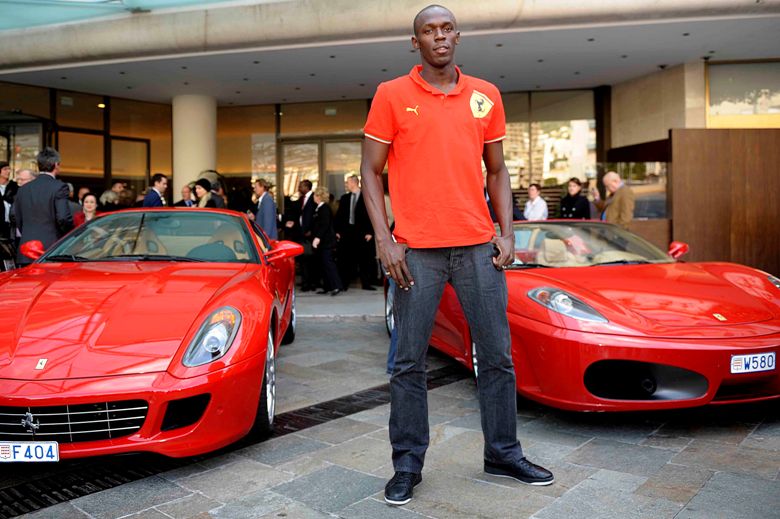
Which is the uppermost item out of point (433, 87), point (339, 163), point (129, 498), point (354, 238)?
point (339, 163)

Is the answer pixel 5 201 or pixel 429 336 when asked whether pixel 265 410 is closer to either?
pixel 429 336

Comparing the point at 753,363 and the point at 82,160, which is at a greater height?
the point at 82,160

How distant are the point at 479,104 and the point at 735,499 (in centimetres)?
188

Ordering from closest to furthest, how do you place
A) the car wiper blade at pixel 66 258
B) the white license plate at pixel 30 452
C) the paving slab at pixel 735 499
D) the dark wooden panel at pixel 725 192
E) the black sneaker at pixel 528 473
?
the paving slab at pixel 735 499
the white license plate at pixel 30 452
the black sneaker at pixel 528 473
the car wiper blade at pixel 66 258
the dark wooden panel at pixel 725 192

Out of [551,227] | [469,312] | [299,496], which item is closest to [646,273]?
[551,227]

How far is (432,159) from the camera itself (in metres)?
2.72

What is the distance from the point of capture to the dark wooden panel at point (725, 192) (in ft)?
36.1

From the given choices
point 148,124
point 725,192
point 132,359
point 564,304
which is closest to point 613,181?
point 725,192

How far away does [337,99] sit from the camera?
17.3 m

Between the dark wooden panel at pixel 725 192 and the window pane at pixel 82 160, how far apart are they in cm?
1340

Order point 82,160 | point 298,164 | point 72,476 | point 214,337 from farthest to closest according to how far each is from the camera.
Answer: point 298,164, point 82,160, point 214,337, point 72,476

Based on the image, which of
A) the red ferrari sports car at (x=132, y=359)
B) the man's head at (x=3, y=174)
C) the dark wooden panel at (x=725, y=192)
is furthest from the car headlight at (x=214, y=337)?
the dark wooden panel at (x=725, y=192)

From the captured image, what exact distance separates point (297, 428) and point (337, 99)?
1443 centimetres

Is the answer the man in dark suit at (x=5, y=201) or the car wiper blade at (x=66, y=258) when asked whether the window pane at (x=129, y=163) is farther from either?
the car wiper blade at (x=66, y=258)
